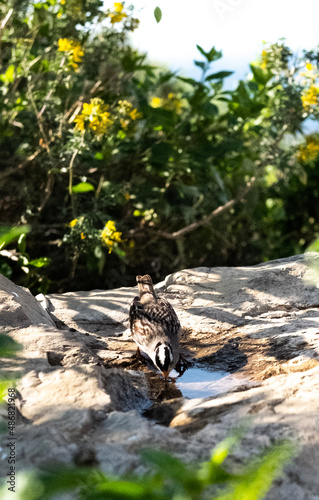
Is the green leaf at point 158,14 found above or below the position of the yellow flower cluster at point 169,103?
below

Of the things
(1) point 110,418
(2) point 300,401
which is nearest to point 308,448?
(2) point 300,401

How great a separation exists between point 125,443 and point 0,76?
4546mm

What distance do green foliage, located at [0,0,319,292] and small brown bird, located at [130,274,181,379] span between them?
1261 millimetres

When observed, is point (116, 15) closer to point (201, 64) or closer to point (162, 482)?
point (201, 64)

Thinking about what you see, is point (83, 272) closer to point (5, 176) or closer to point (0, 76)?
point (5, 176)

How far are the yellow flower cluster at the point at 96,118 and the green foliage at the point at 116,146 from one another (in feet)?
0.07

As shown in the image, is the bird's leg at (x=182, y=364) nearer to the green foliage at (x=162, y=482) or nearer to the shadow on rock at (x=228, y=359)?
the shadow on rock at (x=228, y=359)

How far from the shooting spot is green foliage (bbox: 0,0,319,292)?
5328 mm

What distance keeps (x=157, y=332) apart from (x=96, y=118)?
2.14m

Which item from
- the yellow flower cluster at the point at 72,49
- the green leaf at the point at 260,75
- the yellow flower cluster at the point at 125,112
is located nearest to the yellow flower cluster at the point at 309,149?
the green leaf at the point at 260,75

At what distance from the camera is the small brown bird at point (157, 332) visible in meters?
3.31

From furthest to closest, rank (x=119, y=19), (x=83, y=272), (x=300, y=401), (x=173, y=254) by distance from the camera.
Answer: (x=173, y=254)
(x=83, y=272)
(x=119, y=19)
(x=300, y=401)

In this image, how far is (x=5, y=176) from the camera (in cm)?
586

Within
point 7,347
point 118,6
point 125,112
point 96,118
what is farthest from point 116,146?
point 7,347
